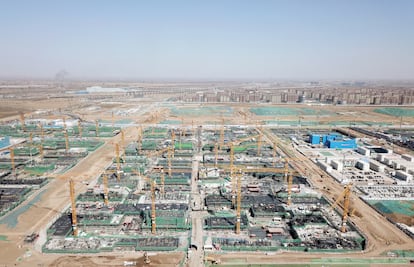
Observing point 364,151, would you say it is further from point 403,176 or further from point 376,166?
point 403,176

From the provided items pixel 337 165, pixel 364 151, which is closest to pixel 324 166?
pixel 337 165

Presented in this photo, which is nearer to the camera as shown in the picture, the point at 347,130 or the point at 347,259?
the point at 347,259

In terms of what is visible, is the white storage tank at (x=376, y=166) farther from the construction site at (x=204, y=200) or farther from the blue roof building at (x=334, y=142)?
the blue roof building at (x=334, y=142)

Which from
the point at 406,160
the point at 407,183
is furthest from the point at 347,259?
the point at 406,160

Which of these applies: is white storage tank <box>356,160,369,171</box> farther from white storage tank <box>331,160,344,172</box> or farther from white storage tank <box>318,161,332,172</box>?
white storage tank <box>318,161,332,172</box>

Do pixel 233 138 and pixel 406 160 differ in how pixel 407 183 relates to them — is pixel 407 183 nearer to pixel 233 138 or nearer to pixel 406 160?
pixel 406 160

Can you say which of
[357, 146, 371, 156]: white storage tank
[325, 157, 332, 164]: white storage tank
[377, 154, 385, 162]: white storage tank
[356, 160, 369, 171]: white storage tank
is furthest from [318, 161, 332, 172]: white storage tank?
[357, 146, 371, 156]: white storage tank

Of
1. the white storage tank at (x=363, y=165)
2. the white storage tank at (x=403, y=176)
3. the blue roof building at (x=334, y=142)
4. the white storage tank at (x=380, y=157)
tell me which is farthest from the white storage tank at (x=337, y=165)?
the blue roof building at (x=334, y=142)

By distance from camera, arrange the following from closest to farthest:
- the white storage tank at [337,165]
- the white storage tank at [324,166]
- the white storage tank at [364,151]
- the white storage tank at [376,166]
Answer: the white storage tank at [324,166], the white storage tank at [376,166], the white storage tank at [337,165], the white storage tank at [364,151]

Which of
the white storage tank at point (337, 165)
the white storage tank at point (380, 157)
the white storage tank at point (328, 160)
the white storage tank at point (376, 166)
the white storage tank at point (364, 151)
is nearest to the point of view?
the white storage tank at point (376, 166)
